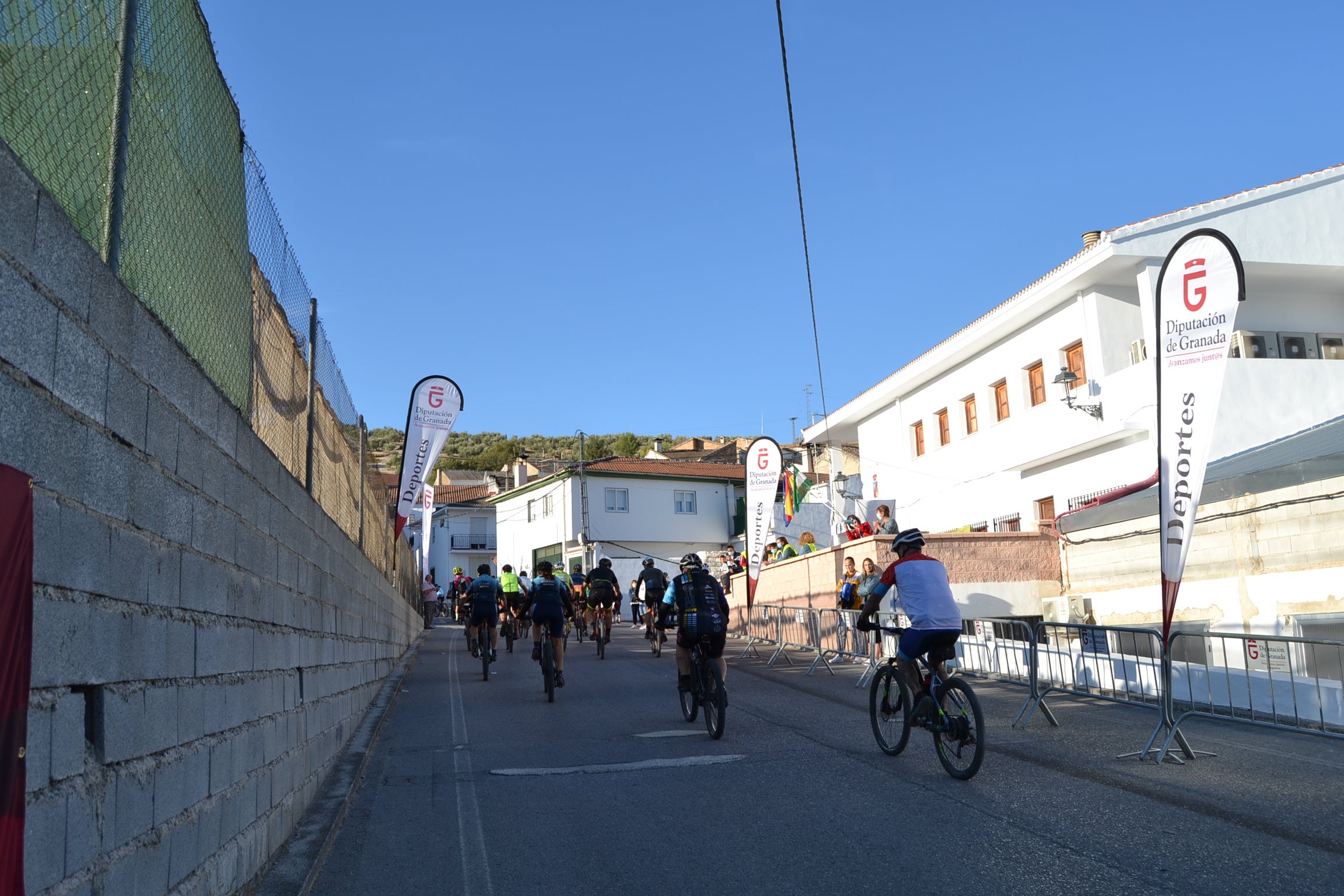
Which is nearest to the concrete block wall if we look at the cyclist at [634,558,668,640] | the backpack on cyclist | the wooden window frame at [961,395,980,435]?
the backpack on cyclist

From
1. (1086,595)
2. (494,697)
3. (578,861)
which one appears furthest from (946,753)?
(1086,595)

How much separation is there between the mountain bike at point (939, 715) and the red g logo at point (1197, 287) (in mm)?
3292

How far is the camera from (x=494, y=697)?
1355 centimetres

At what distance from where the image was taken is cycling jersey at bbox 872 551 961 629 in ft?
25.7

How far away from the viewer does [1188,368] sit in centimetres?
823

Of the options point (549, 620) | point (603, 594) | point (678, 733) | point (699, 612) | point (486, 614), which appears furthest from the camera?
point (603, 594)

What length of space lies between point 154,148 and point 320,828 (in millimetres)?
4037

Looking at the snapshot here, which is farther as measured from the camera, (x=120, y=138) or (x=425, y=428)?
(x=425, y=428)

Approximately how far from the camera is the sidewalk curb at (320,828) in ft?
16.6

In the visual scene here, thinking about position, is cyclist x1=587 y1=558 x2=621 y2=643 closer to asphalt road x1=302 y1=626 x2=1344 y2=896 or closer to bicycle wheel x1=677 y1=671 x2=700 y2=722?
bicycle wheel x1=677 y1=671 x2=700 y2=722

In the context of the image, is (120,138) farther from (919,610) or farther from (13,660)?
(919,610)

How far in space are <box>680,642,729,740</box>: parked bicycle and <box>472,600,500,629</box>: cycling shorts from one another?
634 cm

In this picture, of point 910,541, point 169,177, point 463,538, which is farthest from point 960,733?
point 463,538

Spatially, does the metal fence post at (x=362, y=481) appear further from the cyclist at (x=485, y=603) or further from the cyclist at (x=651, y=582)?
the cyclist at (x=651, y=582)
